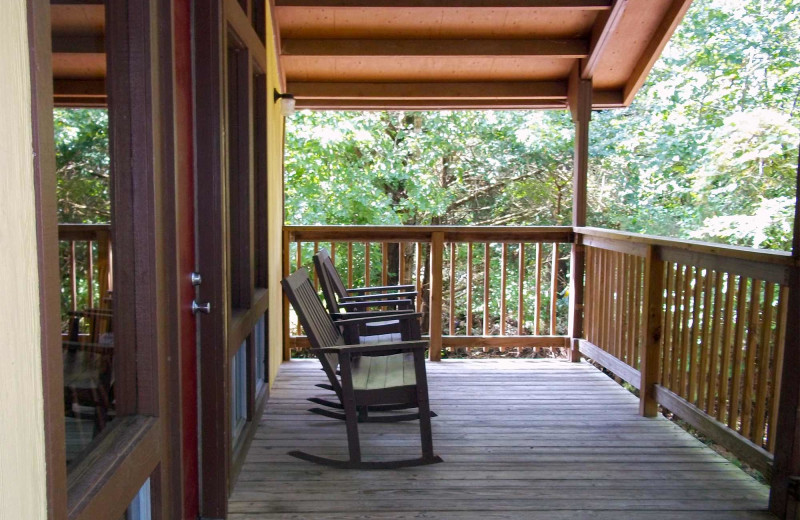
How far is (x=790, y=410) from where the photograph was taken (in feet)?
8.85

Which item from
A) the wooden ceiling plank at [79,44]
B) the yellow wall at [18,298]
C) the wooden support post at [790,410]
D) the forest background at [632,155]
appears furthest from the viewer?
the forest background at [632,155]

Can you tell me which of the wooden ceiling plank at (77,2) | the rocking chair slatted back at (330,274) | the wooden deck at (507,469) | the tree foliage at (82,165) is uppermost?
the wooden ceiling plank at (77,2)

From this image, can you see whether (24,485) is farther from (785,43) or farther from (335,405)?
(785,43)

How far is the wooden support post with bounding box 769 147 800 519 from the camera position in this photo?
8.75 ft

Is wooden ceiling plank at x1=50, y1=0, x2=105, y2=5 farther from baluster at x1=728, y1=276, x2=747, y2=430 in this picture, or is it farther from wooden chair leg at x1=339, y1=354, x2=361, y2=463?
baluster at x1=728, y1=276, x2=747, y2=430

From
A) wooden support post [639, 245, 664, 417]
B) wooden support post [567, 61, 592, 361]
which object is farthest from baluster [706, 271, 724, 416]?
wooden support post [567, 61, 592, 361]

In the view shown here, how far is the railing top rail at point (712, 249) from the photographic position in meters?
2.79

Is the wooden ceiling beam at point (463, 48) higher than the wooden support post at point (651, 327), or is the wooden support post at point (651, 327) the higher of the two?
the wooden ceiling beam at point (463, 48)

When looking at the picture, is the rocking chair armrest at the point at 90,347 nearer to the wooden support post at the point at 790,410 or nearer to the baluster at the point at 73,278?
the baluster at the point at 73,278

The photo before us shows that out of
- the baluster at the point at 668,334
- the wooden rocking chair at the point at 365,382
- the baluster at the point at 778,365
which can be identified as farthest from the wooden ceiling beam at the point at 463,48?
the baluster at the point at 778,365

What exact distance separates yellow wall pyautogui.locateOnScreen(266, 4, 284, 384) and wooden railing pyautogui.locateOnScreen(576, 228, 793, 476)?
2231 mm

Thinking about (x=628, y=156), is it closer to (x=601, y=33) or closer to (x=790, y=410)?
(x=601, y=33)

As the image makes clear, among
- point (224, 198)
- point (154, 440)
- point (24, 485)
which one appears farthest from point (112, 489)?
point (224, 198)

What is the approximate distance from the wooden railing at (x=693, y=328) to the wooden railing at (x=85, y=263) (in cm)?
245
